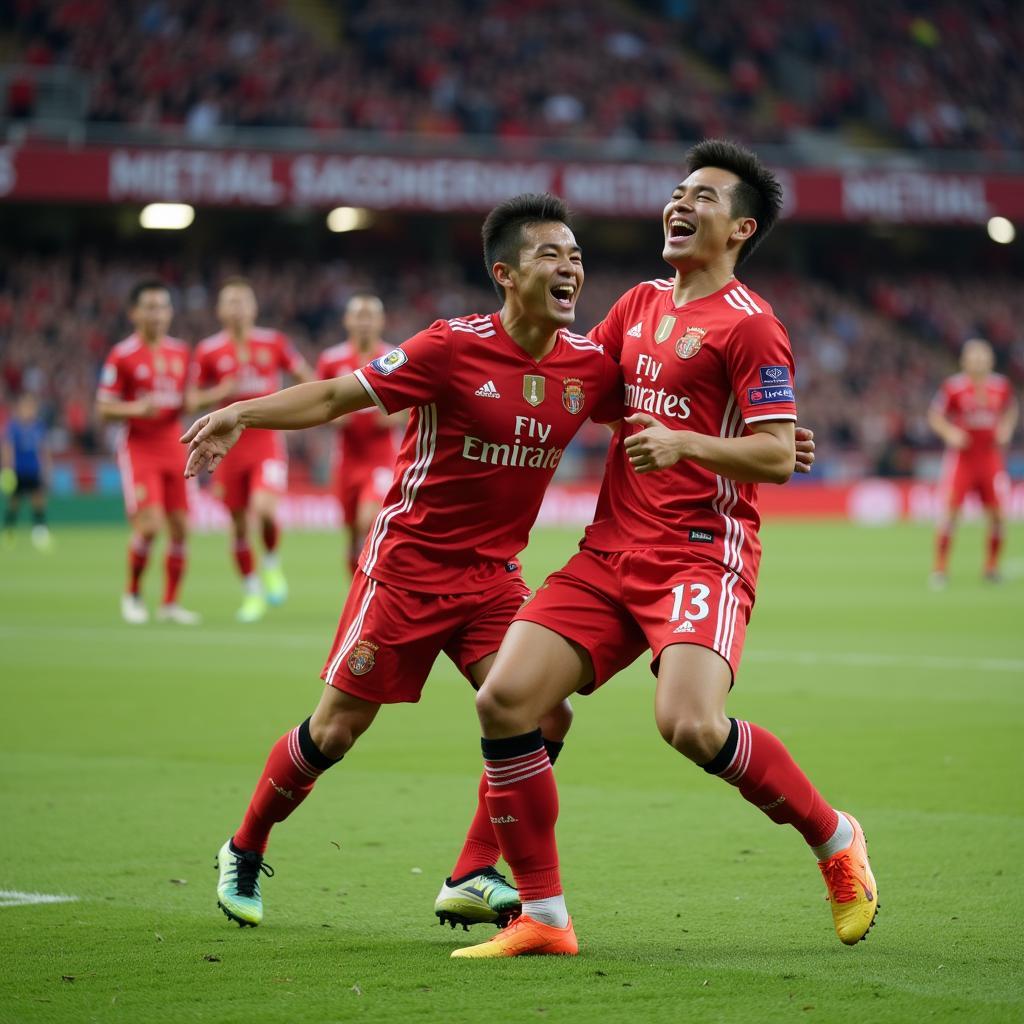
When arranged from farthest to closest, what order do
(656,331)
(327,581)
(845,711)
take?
1. (327,581)
2. (845,711)
3. (656,331)

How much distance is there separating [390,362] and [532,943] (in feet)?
5.54

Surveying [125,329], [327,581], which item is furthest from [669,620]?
[125,329]

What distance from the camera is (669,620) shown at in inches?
193

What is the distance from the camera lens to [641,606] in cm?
502

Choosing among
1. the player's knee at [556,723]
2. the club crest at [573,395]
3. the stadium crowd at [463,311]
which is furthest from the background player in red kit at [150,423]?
the stadium crowd at [463,311]

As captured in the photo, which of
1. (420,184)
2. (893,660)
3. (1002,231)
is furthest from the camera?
(1002,231)

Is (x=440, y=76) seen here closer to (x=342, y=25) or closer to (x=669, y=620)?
(x=342, y=25)

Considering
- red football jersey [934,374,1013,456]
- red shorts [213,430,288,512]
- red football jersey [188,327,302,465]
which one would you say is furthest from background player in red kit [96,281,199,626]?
red football jersey [934,374,1013,456]

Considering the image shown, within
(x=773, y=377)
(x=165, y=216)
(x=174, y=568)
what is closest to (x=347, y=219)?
(x=165, y=216)

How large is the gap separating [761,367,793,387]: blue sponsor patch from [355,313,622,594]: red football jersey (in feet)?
1.97

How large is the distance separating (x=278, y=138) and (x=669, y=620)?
30.4 metres

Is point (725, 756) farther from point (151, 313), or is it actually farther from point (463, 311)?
point (463, 311)

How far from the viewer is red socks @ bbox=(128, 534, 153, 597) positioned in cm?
1370

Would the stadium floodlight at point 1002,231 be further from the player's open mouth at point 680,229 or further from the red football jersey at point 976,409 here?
the player's open mouth at point 680,229
